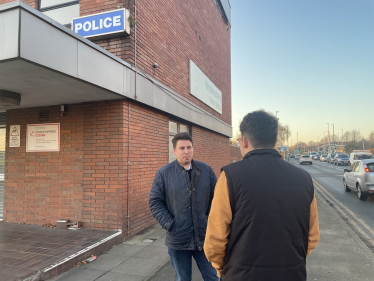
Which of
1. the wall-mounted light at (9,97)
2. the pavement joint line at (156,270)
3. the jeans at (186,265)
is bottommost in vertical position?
the pavement joint line at (156,270)

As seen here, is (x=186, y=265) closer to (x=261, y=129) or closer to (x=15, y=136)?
(x=261, y=129)

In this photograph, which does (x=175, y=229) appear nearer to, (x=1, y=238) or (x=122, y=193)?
(x=122, y=193)

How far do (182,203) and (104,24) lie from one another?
4716mm

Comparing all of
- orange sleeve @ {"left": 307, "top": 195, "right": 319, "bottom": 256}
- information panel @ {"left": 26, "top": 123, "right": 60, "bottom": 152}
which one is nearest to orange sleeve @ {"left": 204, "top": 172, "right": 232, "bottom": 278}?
orange sleeve @ {"left": 307, "top": 195, "right": 319, "bottom": 256}

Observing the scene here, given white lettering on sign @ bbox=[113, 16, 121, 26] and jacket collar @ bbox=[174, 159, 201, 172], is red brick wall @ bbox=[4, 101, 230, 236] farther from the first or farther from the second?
jacket collar @ bbox=[174, 159, 201, 172]

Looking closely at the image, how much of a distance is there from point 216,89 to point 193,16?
14.2 ft

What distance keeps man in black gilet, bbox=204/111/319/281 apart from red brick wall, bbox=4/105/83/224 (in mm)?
4871

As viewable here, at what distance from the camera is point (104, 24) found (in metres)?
5.76

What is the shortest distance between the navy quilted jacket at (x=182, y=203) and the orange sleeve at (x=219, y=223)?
101 centimetres

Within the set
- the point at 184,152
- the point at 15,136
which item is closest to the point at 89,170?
the point at 15,136

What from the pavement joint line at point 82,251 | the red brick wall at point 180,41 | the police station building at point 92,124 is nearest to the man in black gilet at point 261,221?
the pavement joint line at point 82,251

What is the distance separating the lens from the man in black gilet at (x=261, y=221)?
4.98ft

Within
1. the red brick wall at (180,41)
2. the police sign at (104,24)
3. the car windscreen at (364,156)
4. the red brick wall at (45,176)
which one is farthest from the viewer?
the car windscreen at (364,156)

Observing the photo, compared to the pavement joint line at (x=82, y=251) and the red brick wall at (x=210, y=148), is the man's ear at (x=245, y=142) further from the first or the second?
the red brick wall at (x=210, y=148)
